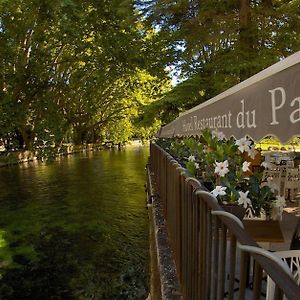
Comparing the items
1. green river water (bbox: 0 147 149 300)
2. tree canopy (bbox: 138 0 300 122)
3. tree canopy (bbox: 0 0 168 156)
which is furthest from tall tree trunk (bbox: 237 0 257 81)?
green river water (bbox: 0 147 149 300)

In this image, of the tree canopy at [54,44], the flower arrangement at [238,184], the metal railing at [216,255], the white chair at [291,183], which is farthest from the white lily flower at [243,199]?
the tree canopy at [54,44]

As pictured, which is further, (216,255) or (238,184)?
(238,184)

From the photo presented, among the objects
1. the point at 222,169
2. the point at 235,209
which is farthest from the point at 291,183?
the point at 235,209

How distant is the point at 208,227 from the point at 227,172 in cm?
246

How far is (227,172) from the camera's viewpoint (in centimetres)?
504

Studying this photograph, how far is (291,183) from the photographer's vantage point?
31.1ft

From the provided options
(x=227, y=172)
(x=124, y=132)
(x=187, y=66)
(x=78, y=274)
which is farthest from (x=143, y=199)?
(x=124, y=132)

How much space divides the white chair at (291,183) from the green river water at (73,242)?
3775 millimetres

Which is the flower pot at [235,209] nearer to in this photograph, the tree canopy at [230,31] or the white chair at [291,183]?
the white chair at [291,183]

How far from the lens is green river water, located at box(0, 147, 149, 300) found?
26.6 ft

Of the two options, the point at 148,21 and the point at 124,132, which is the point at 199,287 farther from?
the point at 124,132

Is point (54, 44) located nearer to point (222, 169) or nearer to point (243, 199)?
point (222, 169)

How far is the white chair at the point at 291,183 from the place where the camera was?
947cm

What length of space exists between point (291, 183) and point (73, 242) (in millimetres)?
5949
